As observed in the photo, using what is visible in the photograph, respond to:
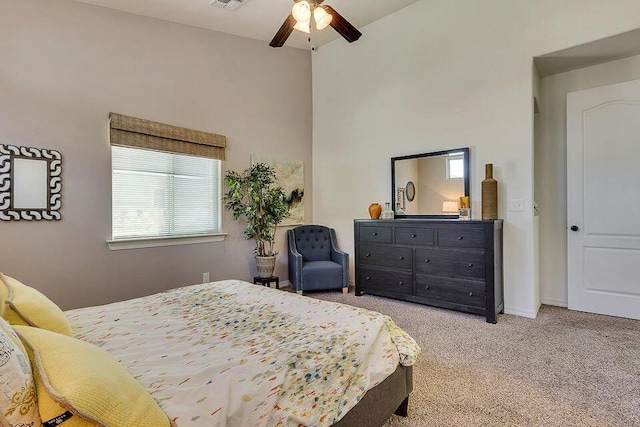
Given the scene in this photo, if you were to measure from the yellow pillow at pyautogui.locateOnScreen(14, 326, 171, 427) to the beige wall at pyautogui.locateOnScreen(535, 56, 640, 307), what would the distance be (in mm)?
4258

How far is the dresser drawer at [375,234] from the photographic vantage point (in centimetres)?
390

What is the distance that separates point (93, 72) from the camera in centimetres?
309

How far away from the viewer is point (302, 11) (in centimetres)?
240

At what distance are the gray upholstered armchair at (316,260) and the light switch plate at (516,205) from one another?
205 cm

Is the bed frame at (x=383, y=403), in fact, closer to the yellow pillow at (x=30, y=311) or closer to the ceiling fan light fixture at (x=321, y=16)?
the yellow pillow at (x=30, y=311)

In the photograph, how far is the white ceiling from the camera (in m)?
3.31

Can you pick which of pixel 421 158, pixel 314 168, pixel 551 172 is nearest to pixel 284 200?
pixel 314 168

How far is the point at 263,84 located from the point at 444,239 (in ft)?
10.4

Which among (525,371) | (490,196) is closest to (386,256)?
(490,196)

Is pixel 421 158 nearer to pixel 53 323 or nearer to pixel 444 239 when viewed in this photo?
pixel 444 239

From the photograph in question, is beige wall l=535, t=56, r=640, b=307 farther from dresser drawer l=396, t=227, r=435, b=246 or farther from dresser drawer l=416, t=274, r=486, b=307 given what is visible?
dresser drawer l=396, t=227, r=435, b=246

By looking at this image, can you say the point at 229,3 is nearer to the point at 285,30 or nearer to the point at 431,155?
the point at 285,30

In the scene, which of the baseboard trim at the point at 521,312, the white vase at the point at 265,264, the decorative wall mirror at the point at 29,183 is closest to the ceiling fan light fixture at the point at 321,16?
the decorative wall mirror at the point at 29,183

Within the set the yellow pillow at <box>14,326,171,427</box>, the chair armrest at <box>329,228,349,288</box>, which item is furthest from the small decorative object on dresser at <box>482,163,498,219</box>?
the yellow pillow at <box>14,326,171,427</box>
